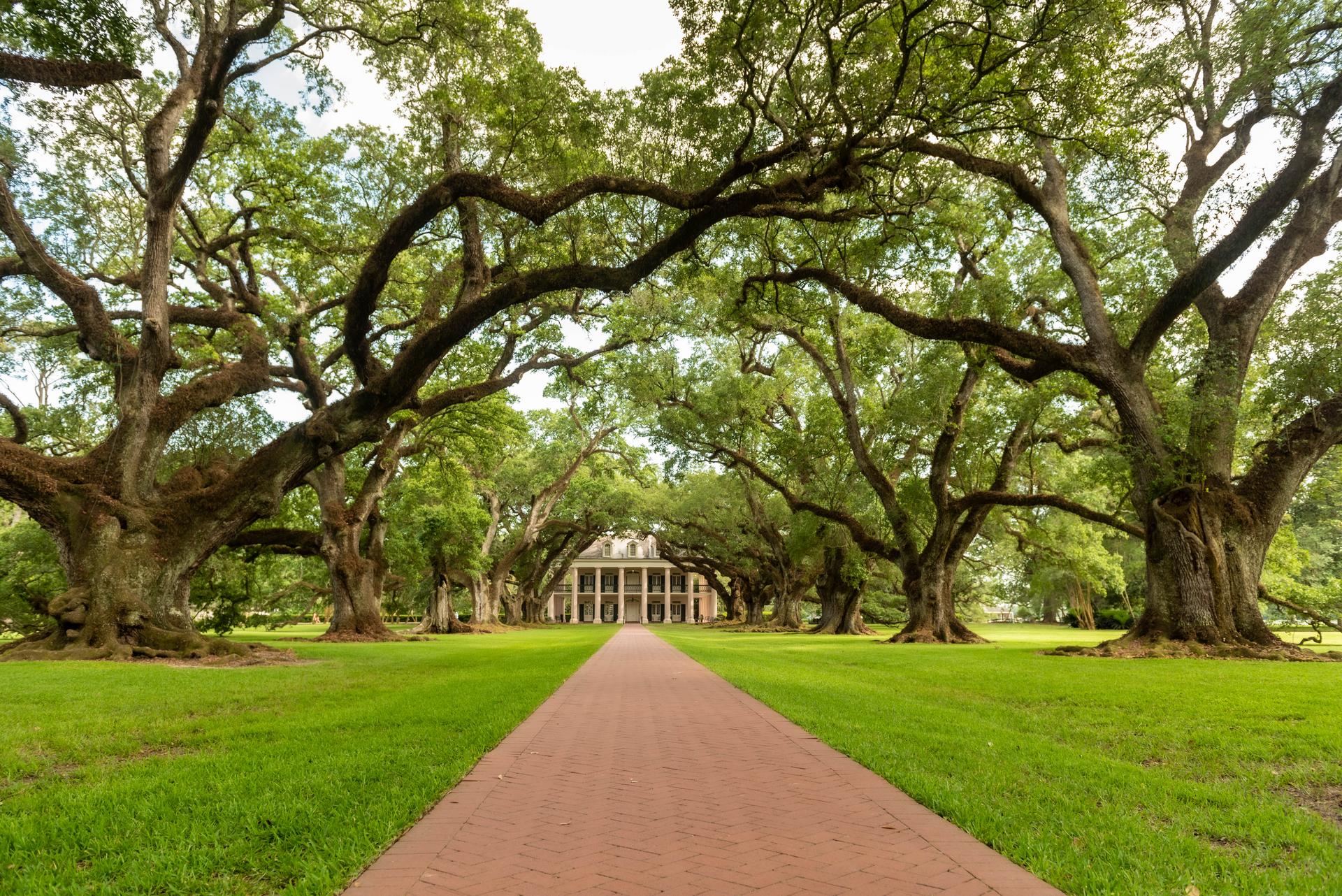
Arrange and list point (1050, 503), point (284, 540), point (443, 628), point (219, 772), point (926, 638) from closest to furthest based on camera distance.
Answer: point (219, 772)
point (1050, 503)
point (284, 540)
point (926, 638)
point (443, 628)

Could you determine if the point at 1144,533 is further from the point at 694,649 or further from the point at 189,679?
the point at 189,679

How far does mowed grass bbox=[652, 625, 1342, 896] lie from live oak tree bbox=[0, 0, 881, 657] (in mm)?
7429

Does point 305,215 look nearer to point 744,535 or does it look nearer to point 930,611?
point 930,611

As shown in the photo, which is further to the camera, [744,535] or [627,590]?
[627,590]

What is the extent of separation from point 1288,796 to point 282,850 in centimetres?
582

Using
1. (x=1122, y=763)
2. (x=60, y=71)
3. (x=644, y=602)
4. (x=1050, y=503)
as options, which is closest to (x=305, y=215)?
(x=60, y=71)

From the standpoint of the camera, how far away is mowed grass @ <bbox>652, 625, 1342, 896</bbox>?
3246 mm

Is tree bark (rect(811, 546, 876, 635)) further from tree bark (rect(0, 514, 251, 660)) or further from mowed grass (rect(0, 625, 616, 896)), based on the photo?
tree bark (rect(0, 514, 251, 660))

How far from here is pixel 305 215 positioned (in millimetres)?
15227

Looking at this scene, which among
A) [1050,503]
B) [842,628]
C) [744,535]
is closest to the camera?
[1050,503]

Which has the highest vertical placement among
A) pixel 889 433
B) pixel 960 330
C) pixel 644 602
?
pixel 960 330

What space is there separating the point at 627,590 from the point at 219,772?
3171 inches

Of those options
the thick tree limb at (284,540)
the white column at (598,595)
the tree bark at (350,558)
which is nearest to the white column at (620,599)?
the white column at (598,595)

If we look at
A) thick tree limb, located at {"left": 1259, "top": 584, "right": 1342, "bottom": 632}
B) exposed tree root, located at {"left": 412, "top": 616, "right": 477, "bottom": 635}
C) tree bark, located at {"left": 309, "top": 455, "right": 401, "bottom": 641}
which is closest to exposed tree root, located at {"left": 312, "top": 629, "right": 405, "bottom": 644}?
tree bark, located at {"left": 309, "top": 455, "right": 401, "bottom": 641}
